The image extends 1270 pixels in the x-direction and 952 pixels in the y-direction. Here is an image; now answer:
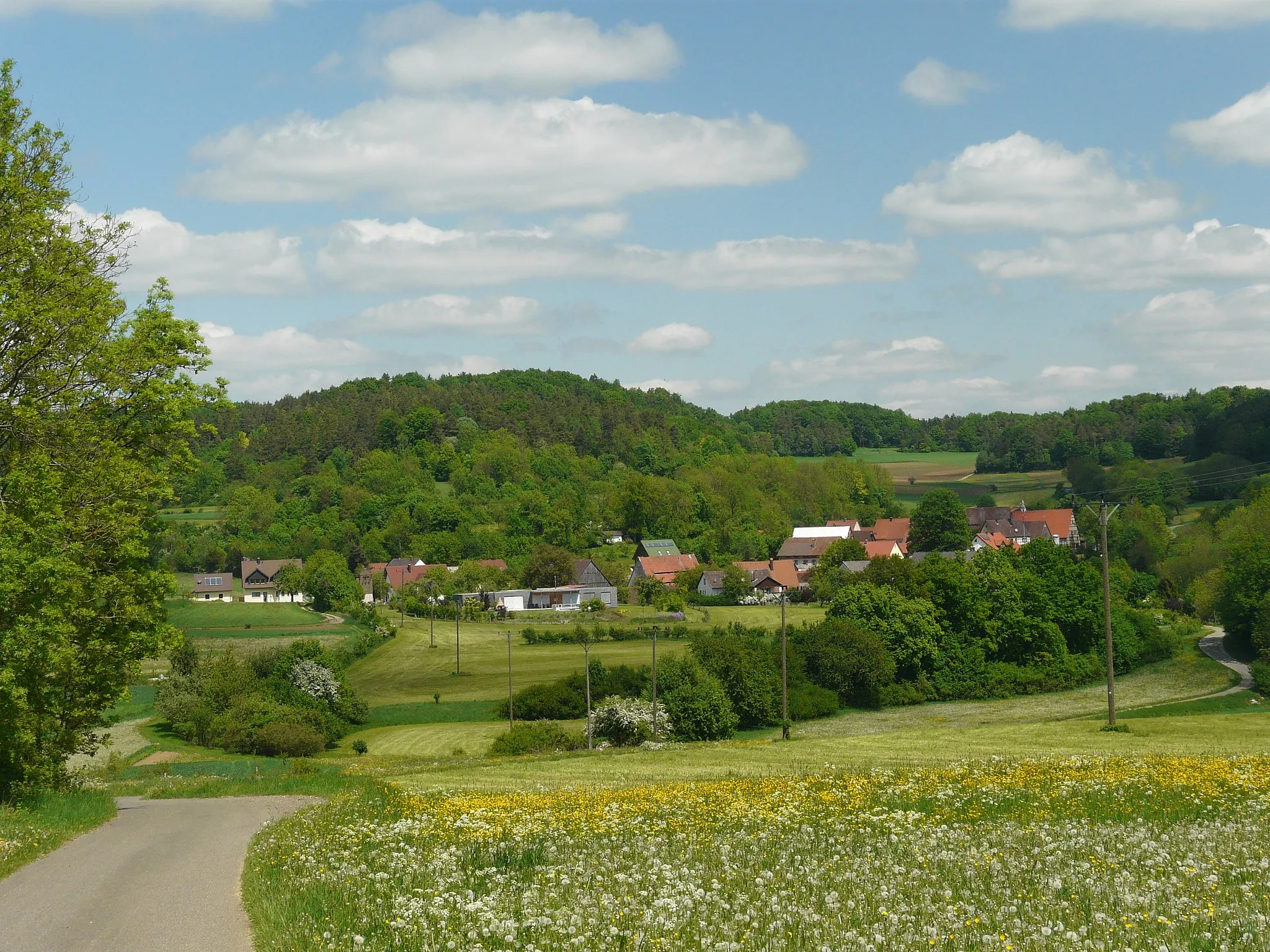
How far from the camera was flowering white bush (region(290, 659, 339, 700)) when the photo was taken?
243ft

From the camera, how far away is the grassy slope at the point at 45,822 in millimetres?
16516

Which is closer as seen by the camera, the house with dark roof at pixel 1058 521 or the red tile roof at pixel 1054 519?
the house with dark roof at pixel 1058 521

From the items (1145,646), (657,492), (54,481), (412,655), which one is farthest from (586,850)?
(657,492)

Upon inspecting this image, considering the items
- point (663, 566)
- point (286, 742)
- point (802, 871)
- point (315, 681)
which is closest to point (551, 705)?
point (315, 681)

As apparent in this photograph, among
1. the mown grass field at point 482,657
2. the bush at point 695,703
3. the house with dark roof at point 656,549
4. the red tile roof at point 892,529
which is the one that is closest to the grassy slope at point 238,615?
the mown grass field at point 482,657

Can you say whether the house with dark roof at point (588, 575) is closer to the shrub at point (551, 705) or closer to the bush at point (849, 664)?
the bush at point (849, 664)

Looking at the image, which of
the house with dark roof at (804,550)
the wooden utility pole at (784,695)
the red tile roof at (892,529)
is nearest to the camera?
the wooden utility pole at (784,695)

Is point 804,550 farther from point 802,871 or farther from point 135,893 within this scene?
point 802,871

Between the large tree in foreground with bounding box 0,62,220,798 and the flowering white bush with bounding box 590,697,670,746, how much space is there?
38.6 meters

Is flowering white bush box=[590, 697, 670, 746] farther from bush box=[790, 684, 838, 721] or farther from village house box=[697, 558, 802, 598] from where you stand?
village house box=[697, 558, 802, 598]

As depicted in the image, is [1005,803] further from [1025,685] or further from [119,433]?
[1025,685]

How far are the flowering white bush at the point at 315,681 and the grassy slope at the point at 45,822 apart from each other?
165 feet

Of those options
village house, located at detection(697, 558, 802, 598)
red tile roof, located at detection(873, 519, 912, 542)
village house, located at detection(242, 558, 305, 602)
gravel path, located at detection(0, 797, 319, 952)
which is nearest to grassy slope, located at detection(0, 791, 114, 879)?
gravel path, located at detection(0, 797, 319, 952)

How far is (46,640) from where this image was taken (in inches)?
795
